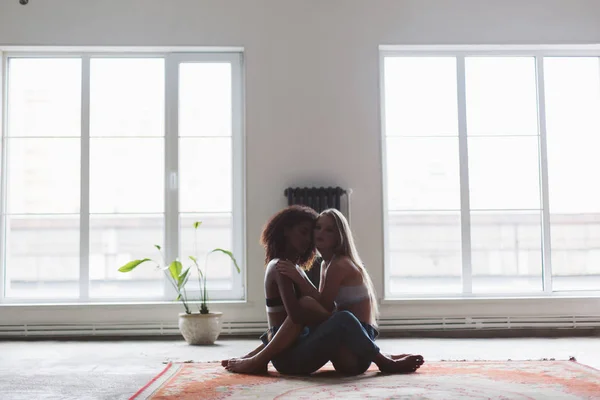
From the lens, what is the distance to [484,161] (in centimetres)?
573

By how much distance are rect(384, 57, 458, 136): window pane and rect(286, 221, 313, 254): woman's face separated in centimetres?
248

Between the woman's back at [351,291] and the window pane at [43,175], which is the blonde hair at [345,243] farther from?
the window pane at [43,175]

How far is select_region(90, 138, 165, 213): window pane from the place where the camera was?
5613 millimetres

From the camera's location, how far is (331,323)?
3.20 m

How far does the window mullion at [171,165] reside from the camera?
5.55 m

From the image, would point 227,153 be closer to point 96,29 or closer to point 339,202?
point 339,202

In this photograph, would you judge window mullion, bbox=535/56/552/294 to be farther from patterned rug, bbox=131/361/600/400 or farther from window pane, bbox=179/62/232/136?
window pane, bbox=179/62/232/136

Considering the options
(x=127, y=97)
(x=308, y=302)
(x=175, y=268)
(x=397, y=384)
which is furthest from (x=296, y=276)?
(x=127, y=97)

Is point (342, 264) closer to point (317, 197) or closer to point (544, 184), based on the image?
point (317, 197)

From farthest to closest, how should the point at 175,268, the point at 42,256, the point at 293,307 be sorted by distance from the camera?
the point at 42,256 < the point at 175,268 < the point at 293,307

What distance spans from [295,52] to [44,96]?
2.02 meters

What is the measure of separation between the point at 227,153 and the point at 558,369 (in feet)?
9.95

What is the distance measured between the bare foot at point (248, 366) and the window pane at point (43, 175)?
8.42 ft

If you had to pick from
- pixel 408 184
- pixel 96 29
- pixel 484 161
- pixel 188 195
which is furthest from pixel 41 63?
pixel 484 161
